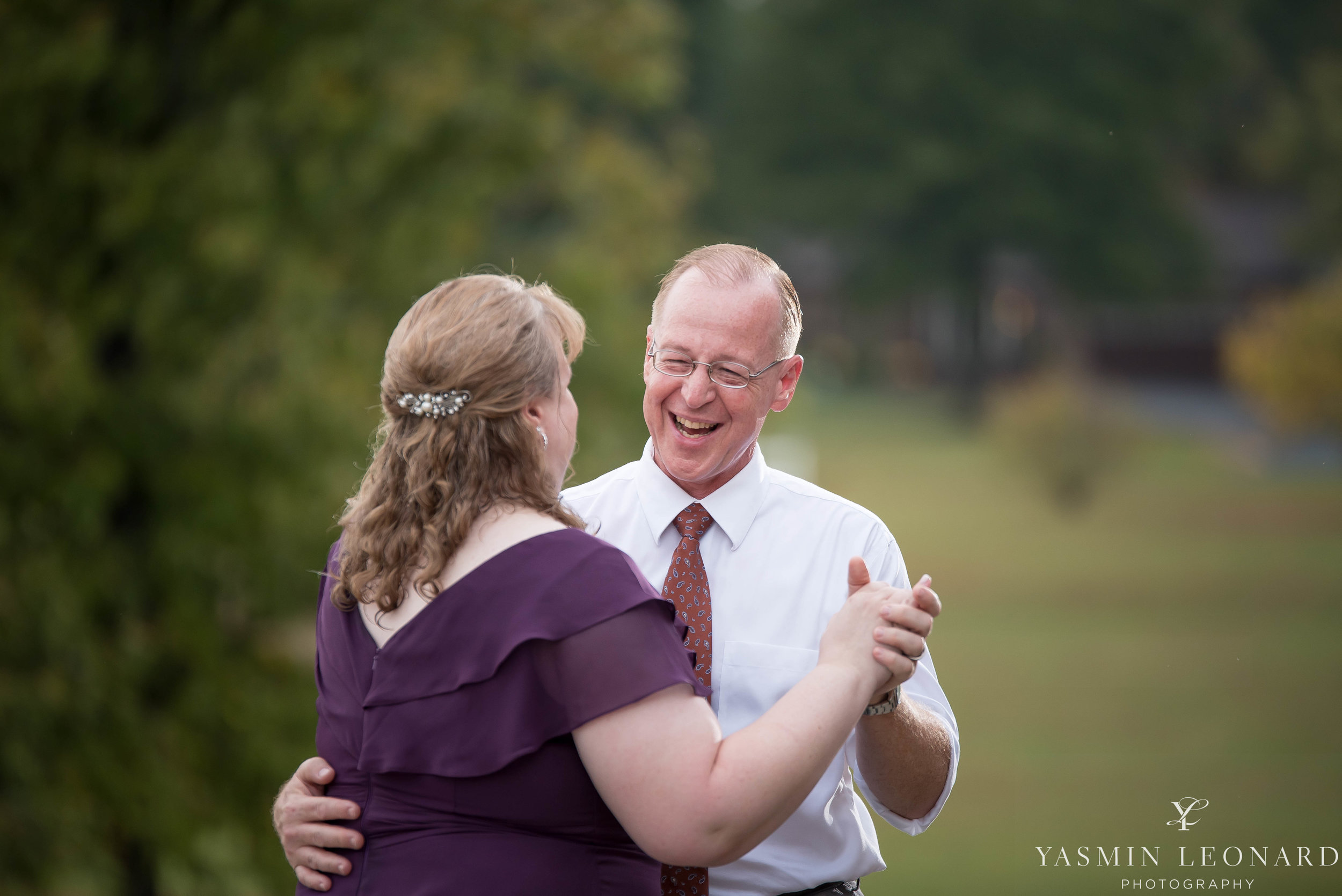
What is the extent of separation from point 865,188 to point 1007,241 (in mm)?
4643

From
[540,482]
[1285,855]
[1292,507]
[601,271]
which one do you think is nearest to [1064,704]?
[1285,855]

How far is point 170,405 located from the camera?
584 centimetres

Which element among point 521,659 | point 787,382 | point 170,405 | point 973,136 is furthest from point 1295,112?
point 521,659

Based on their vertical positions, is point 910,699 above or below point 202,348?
below

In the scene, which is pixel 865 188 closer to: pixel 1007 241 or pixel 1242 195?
pixel 1007 241

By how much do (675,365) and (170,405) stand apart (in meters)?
4.14

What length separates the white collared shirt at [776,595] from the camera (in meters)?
2.41

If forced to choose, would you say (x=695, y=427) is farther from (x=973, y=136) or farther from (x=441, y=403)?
(x=973, y=136)

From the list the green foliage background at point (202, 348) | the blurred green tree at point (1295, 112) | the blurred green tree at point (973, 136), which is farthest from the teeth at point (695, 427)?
the blurred green tree at point (973, 136)

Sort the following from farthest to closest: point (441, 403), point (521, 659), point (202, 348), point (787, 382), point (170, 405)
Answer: point (202, 348) < point (170, 405) < point (787, 382) < point (441, 403) < point (521, 659)

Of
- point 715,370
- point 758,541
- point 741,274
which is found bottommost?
point 758,541

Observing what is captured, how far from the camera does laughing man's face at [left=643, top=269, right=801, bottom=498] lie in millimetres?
2537

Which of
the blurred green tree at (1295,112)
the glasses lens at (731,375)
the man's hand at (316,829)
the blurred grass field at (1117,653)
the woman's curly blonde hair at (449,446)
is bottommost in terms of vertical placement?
the man's hand at (316,829)

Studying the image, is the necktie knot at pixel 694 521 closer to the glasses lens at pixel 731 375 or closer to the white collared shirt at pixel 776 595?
the white collared shirt at pixel 776 595
